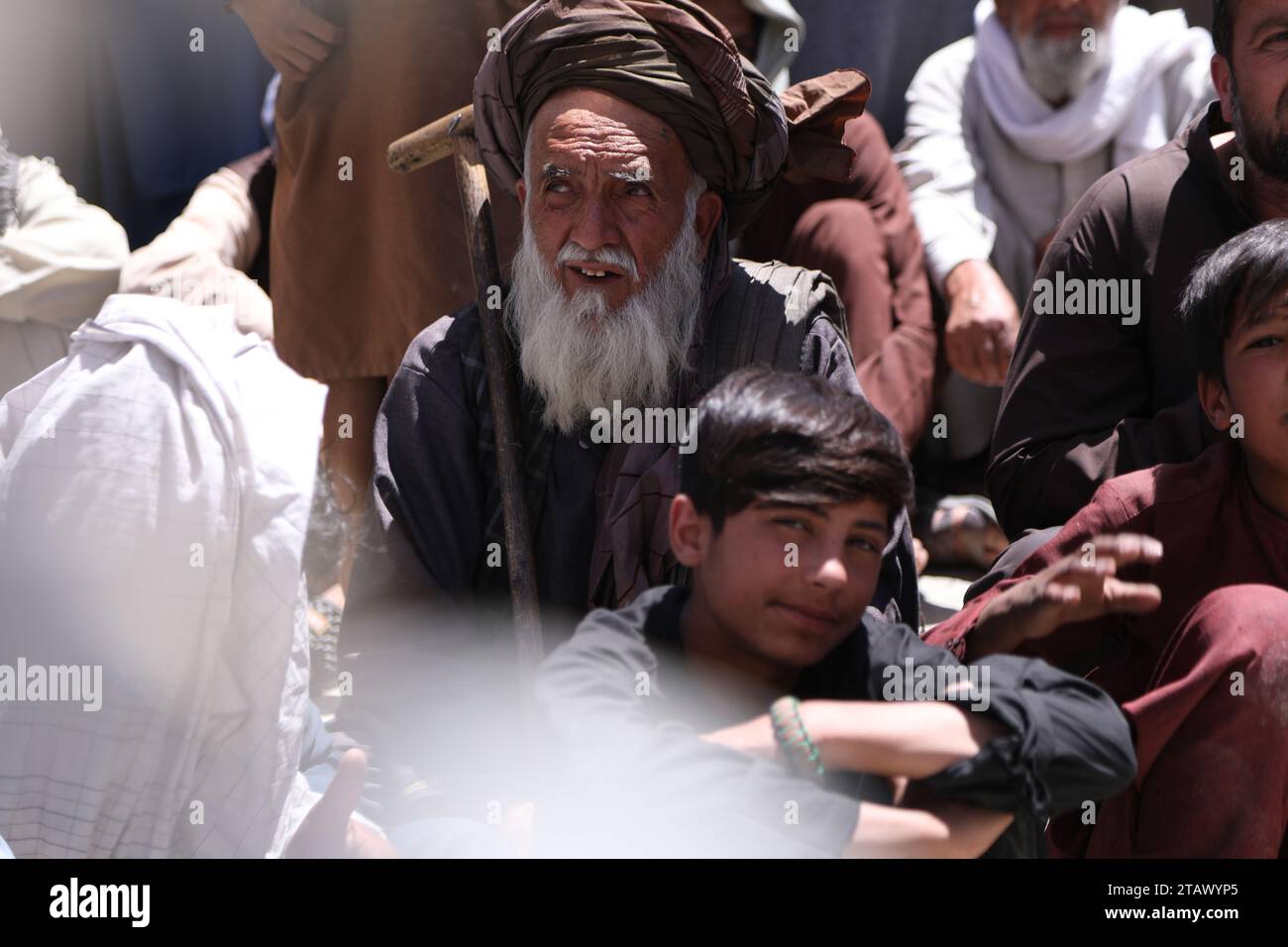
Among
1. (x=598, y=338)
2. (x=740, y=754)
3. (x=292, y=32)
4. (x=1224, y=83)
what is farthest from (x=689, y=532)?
(x=292, y=32)

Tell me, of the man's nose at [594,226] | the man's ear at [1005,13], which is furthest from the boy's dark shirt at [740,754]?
the man's ear at [1005,13]

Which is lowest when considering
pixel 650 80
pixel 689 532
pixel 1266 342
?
pixel 689 532

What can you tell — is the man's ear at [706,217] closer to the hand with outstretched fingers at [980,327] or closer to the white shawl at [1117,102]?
the hand with outstretched fingers at [980,327]

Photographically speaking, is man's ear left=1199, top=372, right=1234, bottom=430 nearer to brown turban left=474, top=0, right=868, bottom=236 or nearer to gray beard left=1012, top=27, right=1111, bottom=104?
brown turban left=474, top=0, right=868, bottom=236

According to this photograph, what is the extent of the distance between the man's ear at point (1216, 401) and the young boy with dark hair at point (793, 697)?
80 centimetres

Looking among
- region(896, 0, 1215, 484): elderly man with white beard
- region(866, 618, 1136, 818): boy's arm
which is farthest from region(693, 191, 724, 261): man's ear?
region(896, 0, 1215, 484): elderly man with white beard

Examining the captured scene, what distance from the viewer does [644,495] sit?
10.5 ft

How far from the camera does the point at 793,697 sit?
2.32 meters

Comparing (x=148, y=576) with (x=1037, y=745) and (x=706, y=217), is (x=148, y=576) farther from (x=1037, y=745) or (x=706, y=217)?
Result: (x=706, y=217)

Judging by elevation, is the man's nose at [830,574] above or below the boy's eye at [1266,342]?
below

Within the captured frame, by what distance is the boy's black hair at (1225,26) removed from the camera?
11.7ft

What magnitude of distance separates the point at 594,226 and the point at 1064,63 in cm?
286

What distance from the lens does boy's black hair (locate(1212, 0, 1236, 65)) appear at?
3.57 m

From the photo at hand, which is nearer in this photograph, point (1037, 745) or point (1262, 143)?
point (1037, 745)
